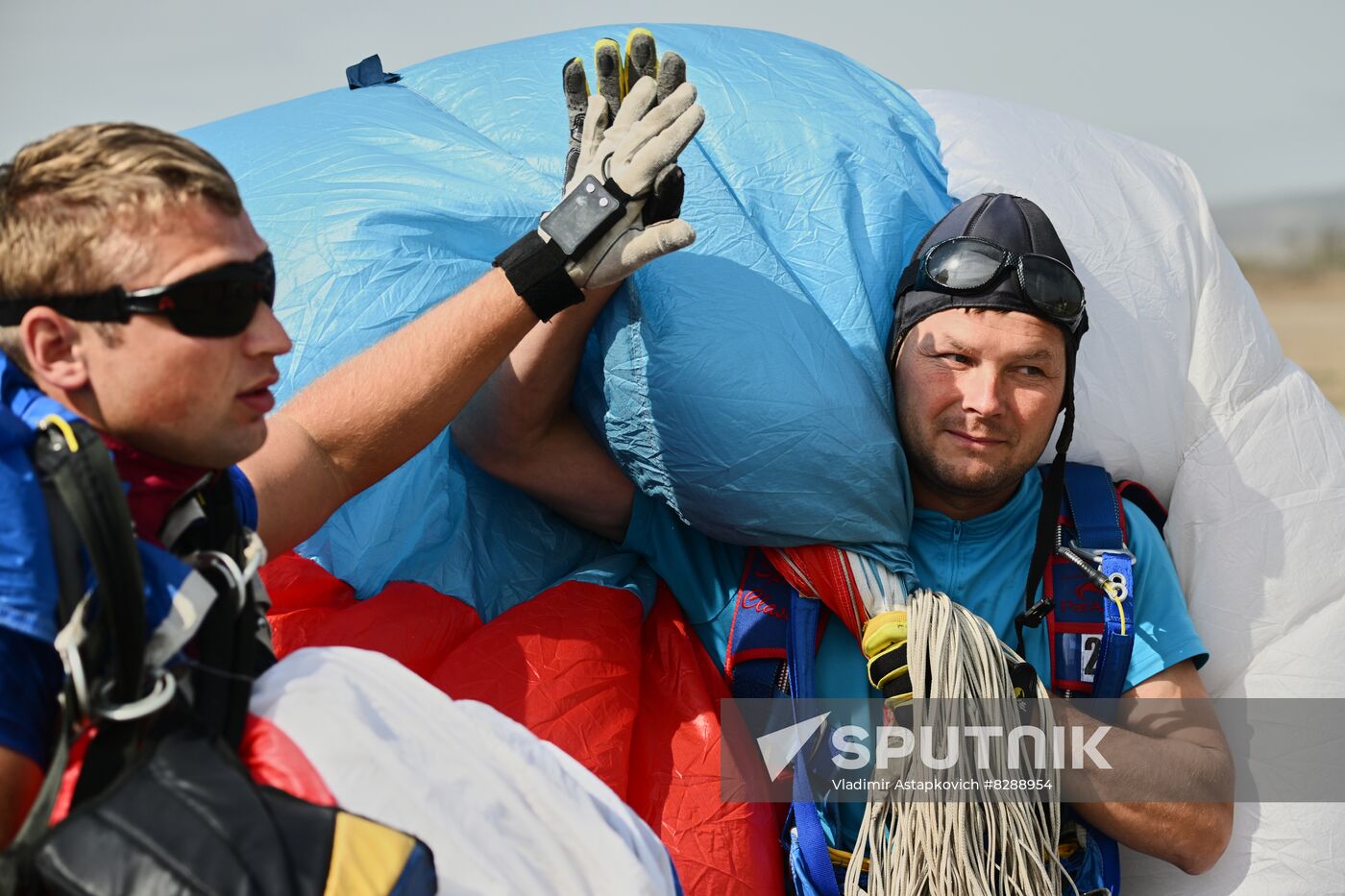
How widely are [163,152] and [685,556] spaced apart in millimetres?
1087

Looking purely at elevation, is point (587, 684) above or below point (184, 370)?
below

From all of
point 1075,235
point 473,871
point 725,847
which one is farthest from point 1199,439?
point 473,871

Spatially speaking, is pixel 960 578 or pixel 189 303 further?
pixel 960 578

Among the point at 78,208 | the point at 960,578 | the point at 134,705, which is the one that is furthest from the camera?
the point at 960,578

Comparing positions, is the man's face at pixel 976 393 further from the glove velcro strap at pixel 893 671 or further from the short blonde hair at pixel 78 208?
the short blonde hair at pixel 78 208

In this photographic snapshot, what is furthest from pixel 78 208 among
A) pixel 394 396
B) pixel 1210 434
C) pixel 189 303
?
pixel 1210 434

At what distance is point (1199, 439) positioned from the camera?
7.21ft

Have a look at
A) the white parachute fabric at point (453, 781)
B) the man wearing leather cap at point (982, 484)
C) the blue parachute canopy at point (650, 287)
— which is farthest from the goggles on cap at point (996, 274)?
the white parachute fabric at point (453, 781)

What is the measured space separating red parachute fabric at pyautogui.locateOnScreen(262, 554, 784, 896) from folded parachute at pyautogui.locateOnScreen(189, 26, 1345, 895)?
0.05m

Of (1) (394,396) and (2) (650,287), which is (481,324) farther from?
(2) (650,287)

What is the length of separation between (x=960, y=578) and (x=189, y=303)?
131 centimetres

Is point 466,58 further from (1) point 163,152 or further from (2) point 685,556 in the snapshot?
(1) point 163,152

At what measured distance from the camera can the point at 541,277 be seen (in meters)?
1.66

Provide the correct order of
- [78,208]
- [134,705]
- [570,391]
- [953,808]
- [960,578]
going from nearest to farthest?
[134,705] → [78,208] → [953,808] → [570,391] → [960,578]
